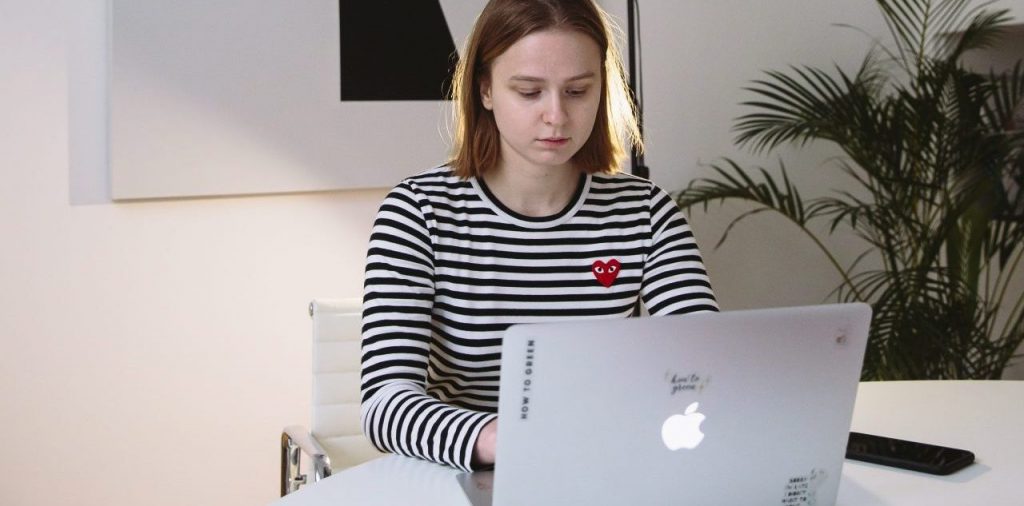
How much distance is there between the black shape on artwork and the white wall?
9.4 inches

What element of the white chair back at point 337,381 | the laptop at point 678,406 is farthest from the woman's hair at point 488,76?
the laptop at point 678,406

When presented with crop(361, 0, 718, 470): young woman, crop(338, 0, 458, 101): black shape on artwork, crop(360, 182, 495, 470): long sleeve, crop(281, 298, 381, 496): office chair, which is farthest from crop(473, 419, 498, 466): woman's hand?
crop(338, 0, 458, 101): black shape on artwork

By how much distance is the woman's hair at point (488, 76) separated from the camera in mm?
1805

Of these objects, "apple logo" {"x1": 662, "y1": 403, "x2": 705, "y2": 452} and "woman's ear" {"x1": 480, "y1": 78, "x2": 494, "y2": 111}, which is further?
"woman's ear" {"x1": 480, "y1": 78, "x2": 494, "y2": 111}

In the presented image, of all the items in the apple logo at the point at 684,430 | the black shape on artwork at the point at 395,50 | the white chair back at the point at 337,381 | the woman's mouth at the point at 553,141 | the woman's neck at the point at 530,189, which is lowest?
the white chair back at the point at 337,381

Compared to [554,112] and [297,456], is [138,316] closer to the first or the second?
[297,456]

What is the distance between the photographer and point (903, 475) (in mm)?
1566

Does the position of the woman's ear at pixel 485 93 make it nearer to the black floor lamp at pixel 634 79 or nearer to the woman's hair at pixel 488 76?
the woman's hair at pixel 488 76

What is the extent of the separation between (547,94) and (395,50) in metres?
1.58

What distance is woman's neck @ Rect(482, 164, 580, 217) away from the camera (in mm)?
1907

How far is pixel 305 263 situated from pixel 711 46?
4.67ft

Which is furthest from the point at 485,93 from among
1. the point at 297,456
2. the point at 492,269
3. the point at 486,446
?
the point at 297,456

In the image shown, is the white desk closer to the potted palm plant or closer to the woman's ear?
the woman's ear

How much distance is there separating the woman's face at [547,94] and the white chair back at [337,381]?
1.92ft
